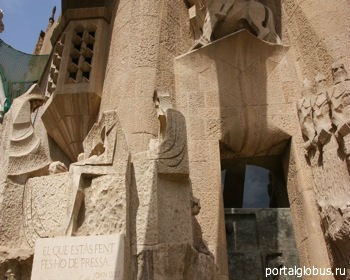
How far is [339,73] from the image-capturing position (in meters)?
5.15

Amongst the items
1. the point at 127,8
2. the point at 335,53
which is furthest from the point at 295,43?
the point at 127,8

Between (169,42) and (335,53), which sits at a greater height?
(169,42)

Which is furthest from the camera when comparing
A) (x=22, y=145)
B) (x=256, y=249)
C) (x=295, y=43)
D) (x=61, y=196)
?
(x=295, y=43)

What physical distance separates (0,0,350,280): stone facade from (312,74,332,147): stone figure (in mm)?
17

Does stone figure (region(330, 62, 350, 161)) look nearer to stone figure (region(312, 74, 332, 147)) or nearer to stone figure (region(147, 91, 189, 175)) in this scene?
stone figure (region(312, 74, 332, 147))

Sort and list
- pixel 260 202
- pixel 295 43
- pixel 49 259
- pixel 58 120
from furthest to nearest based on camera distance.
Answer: pixel 260 202, pixel 58 120, pixel 295 43, pixel 49 259

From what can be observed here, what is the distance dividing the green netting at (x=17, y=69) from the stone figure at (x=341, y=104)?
7.49 m

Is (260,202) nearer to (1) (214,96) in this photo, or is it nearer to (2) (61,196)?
(1) (214,96)

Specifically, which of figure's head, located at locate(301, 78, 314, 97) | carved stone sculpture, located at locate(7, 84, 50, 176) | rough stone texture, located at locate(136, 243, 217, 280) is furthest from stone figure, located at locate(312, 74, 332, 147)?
carved stone sculpture, located at locate(7, 84, 50, 176)

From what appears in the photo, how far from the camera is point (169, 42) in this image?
650 centimetres

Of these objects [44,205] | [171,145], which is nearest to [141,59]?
[171,145]

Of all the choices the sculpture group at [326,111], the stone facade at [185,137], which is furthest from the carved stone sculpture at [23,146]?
the sculpture group at [326,111]

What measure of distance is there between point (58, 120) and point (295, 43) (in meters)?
3.88

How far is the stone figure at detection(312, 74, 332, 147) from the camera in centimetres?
491
